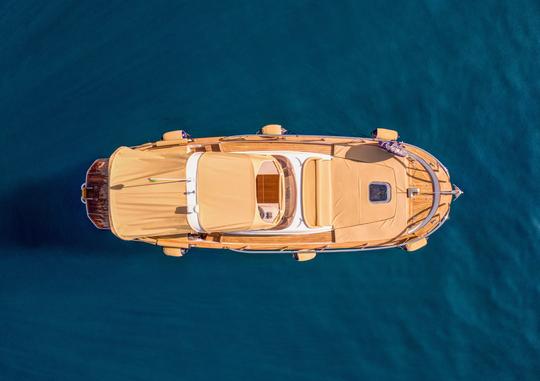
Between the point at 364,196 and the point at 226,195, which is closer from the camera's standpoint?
the point at 226,195

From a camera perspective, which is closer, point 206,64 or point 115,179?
point 115,179

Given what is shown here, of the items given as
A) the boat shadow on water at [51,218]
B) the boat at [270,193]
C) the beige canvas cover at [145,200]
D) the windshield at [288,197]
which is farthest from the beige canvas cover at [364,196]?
the boat shadow on water at [51,218]

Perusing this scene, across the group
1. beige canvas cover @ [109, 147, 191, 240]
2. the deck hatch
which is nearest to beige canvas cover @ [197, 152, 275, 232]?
beige canvas cover @ [109, 147, 191, 240]

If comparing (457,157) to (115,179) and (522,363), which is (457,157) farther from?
(115,179)

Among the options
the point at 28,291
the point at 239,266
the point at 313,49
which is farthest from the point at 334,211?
the point at 28,291

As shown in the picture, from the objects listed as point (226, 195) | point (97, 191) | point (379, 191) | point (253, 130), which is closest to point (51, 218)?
point (97, 191)

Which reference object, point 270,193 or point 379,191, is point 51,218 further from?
point 379,191
